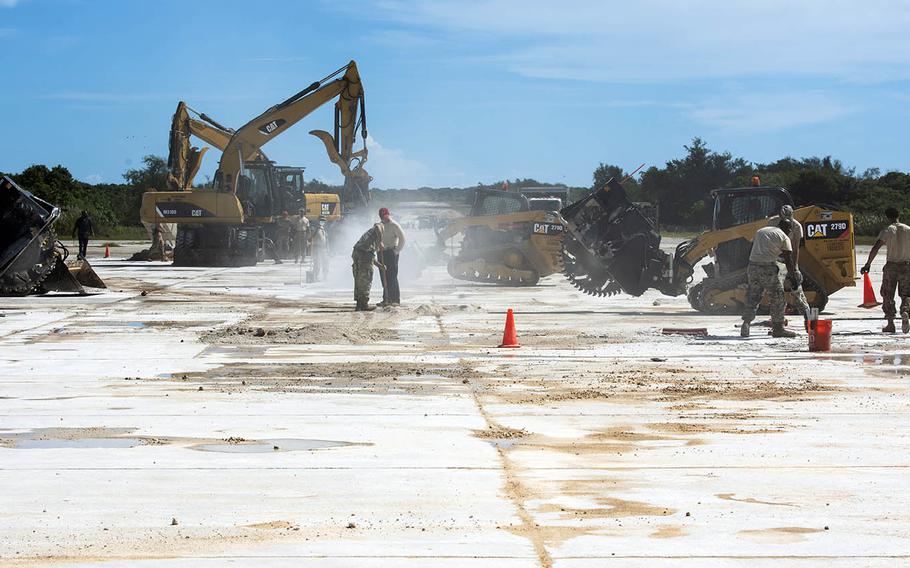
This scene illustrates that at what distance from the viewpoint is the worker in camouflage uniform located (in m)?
23.1

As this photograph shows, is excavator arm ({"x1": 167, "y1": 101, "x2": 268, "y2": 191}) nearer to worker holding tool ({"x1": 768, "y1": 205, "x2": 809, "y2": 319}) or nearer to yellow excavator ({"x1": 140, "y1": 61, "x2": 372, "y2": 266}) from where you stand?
yellow excavator ({"x1": 140, "y1": 61, "x2": 372, "y2": 266})

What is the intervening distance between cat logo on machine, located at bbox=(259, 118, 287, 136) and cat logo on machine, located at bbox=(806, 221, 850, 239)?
2508 centimetres

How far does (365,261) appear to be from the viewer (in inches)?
909

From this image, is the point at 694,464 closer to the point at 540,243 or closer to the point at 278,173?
the point at 540,243

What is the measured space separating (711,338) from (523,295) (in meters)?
10.4

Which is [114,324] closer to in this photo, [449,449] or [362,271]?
[362,271]

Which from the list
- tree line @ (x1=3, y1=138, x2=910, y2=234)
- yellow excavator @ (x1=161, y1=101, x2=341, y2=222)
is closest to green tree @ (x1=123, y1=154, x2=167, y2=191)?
tree line @ (x1=3, y1=138, x2=910, y2=234)

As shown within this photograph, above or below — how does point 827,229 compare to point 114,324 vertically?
above

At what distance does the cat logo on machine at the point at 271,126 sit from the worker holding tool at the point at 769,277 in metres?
27.4

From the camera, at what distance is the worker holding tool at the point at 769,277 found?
1820 cm

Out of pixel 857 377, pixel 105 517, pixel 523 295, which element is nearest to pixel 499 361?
pixel 857 377

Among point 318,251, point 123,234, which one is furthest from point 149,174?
point 318,251

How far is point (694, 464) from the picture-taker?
916 centimetres

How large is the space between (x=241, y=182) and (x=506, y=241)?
15.5 meters
